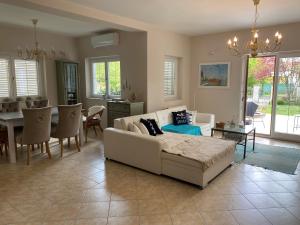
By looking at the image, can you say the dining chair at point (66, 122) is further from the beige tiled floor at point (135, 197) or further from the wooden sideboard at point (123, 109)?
the wooden sideboard at point (123, 109)

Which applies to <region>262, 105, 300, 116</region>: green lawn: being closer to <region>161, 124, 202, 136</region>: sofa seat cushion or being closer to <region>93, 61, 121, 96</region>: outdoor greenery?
A: <region>161, 124, 202, 136</region>: sofa seat cushion

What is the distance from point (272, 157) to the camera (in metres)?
4.33

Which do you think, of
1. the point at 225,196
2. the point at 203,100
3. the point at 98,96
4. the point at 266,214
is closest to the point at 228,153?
the point at 225,196

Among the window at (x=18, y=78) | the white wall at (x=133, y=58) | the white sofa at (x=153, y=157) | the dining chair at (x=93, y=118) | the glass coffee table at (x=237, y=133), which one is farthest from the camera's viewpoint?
the window at (x=18, y=78)

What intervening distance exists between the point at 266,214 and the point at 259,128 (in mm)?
3928

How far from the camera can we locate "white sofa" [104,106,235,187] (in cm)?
318

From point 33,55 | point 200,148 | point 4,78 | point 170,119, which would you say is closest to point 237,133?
point 200,148

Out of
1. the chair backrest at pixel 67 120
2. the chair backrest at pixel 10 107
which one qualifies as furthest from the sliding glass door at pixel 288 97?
the chair backrest at pixel 10 107

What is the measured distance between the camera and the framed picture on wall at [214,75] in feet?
20.1

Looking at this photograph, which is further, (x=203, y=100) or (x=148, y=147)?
(x=203, y=100)

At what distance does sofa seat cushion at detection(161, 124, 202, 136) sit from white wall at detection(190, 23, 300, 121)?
157 cm

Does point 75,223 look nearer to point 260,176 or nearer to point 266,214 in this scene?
point 266,214

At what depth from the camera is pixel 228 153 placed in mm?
3738

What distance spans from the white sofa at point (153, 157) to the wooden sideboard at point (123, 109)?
0.74 m
